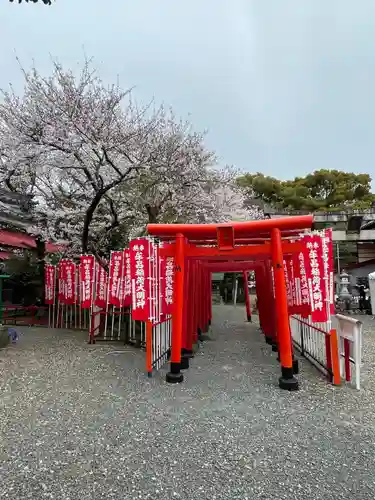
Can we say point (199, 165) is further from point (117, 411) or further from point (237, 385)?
point (117, 411)

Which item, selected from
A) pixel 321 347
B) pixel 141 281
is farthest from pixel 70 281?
pixel 321 347

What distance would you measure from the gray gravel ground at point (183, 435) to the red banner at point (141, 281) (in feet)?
3.46

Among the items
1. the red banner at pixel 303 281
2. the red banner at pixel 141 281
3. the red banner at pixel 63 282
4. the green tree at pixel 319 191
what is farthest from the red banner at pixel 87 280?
the green tree at pixel 319 191

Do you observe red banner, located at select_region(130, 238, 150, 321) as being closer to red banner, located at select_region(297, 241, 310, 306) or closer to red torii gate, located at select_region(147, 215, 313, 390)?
red torii gate, located at select_region(147, 215, 313, 390)

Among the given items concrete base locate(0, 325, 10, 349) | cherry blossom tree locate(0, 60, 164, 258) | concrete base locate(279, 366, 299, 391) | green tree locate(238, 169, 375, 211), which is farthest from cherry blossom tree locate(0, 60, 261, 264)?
green tree locate(238, 169, 375, 211)

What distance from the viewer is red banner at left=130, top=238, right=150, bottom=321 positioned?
20.2 feet

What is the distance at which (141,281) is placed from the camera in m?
6.20

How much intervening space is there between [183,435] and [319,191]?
28368 millimetres

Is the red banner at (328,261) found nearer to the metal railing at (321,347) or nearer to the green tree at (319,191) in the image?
the metal railing at (321,347)

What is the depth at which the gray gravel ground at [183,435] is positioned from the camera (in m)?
2.79

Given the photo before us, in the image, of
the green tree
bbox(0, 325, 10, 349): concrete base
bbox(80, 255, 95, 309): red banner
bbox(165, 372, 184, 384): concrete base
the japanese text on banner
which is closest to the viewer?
bbox(165, 372, 184, 384): concrete base

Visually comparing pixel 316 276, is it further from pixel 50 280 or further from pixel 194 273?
pixel 50 280

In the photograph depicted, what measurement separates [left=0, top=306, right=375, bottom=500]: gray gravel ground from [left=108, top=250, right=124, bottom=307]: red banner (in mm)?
2065

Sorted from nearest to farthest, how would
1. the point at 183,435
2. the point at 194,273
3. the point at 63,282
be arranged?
the point at 183,435 → the point at 194,273 → the point at 63,282
